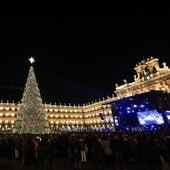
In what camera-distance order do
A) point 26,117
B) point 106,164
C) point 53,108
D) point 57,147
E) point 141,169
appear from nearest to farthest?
point 141,169
point 106,164
point 57,147
point 26,117
point 53,108

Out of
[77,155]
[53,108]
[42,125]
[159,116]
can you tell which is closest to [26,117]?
[42,125]

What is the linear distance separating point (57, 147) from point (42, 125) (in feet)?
51.0

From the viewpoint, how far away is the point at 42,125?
28016 millimetres

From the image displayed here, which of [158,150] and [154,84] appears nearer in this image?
[158,150]

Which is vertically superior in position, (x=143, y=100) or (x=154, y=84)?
(x=154, y=84)

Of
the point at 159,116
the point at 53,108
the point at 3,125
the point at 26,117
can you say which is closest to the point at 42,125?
the point at 26,117

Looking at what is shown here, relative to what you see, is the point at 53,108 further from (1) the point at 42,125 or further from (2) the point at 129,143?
(2) the point at 129,143

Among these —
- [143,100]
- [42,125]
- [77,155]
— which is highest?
[143,100]

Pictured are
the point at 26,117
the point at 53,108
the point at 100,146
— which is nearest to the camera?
the point at 100,146

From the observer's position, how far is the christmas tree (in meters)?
27.1

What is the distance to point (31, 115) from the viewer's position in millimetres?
27562

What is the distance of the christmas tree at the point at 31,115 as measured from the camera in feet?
89.0

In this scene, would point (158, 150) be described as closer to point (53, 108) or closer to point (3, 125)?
point (3, 125)

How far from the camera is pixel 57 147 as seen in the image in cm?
1322
